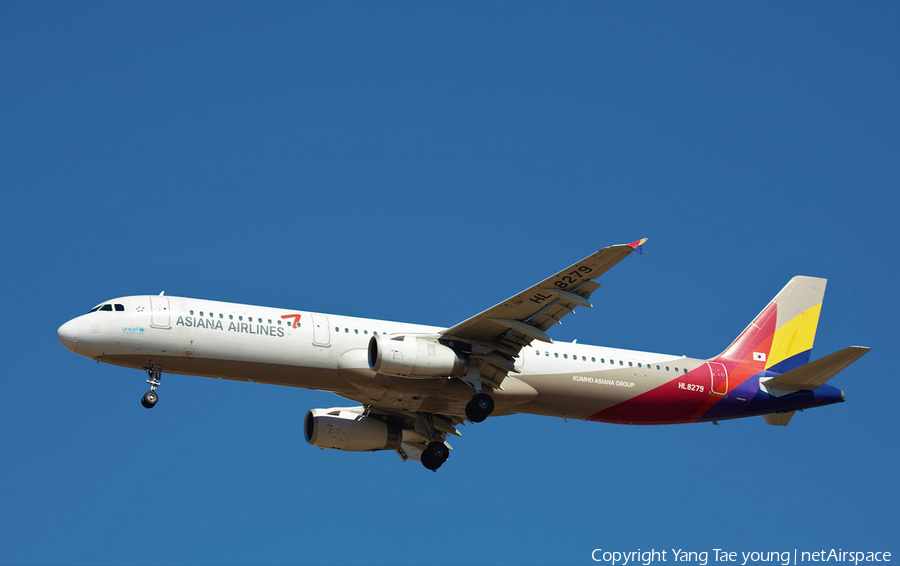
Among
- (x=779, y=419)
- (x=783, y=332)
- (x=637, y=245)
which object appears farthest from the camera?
(x=783, y=332)

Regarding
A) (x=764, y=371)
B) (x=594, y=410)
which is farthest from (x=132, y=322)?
(x=764, y=371)

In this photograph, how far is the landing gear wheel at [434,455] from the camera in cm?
3775

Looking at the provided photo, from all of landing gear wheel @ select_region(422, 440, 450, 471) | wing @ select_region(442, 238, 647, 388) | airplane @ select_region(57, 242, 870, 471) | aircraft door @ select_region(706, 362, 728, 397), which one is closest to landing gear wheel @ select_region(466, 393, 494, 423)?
airplane @ select_region(57, 242, 870, 471)

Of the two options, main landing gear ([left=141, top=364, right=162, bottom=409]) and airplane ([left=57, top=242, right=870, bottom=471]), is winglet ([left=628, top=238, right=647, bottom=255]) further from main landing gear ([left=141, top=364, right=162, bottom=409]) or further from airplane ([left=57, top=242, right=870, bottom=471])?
main landing gear ([left=141, top=364, right=162, bottom=409])

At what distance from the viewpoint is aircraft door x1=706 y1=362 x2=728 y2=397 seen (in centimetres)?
3725

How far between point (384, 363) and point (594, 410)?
835 cm

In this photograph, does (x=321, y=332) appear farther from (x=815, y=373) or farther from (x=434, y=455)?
(x=815, y=373)

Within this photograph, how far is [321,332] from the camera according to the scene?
3300 centimetres

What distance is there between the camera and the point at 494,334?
1310 inches

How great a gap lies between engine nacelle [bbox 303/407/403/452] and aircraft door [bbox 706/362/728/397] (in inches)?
469

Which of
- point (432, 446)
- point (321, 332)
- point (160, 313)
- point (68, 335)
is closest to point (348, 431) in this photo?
point (432, 446)

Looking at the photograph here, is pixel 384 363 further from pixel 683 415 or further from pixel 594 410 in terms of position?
pixel 683 415

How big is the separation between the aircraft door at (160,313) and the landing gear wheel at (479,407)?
10085 millimetres

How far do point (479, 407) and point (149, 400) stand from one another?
10601 millimetres
